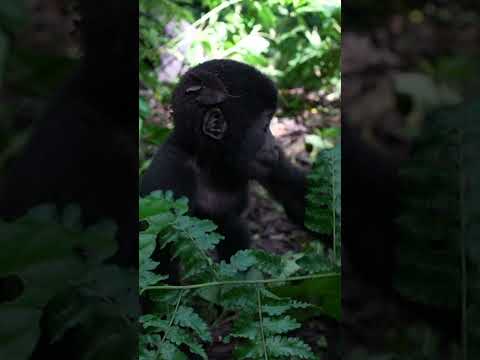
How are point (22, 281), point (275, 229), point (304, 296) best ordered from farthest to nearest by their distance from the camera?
point (275, 229), point (304, 296), point (22, 281)

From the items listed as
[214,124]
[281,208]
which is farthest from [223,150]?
[281,208]

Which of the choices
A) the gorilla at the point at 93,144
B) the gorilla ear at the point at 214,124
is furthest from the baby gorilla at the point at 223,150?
the gorilla at the point at 93,144

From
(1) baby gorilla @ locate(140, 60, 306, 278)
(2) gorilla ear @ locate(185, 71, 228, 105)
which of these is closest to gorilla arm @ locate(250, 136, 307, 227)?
(1) baby gorilla @ locate(140, 60, 306, 278)

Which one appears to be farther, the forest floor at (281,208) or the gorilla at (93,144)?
the forest floor at (281,208)

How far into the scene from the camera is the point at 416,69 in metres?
1.12

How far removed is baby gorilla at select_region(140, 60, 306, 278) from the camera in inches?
41.3

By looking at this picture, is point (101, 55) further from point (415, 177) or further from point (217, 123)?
point (415, 177)

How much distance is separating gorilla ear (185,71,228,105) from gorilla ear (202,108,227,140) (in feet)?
0.05

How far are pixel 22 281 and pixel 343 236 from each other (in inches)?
18.5

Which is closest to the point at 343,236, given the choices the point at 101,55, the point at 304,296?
the point at 304,296

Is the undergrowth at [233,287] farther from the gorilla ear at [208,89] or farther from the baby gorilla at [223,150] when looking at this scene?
the gorilla ear at [208,89]

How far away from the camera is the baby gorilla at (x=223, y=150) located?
1050 millimetres

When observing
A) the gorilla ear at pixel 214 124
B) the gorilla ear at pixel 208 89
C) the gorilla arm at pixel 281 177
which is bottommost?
the gorilla arm at pixel 281 177

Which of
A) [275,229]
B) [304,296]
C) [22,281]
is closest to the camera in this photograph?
[22,281]
